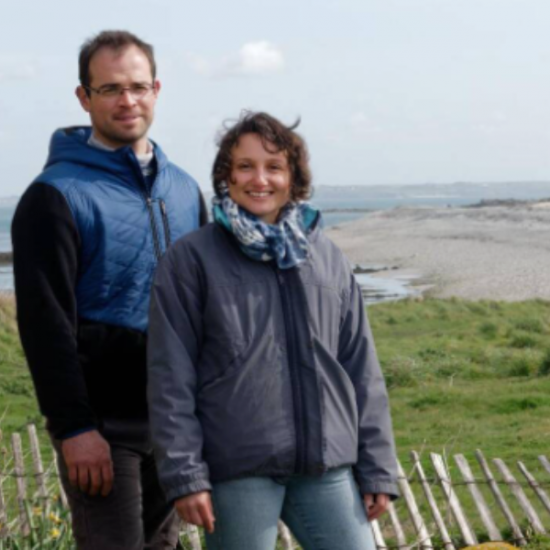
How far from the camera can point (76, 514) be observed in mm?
3277

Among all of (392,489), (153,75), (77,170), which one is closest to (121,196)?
(77,170)

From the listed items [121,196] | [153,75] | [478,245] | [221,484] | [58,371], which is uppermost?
[153,75]

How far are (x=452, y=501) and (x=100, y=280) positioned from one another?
2891 millimetres

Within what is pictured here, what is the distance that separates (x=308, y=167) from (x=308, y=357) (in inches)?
20.3

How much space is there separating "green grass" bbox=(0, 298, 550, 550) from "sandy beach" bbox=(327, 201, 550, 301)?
11285 mm

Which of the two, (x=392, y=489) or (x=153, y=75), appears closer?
(x=392, y=489)

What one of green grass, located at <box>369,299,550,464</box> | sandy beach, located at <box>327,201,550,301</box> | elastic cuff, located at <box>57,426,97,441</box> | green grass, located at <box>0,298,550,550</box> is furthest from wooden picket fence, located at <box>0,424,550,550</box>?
sandy beach, located at <box>327,201,550,301</box>

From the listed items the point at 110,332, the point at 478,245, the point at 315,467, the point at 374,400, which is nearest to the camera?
the point at 315,467

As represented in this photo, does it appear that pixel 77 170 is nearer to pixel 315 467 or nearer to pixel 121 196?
pixel 121 196

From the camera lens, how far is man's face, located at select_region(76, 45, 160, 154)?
10.7 ft

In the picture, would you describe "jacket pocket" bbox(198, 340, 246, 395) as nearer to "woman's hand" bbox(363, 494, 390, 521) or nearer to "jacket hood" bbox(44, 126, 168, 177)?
"woman's hand" bbox(363, 494, 390, 521)

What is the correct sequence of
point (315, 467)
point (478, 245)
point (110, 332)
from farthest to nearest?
point (478, 245) < point (110, 332) < point (315, 467)

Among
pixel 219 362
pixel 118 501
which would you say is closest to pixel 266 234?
pixel 219 362

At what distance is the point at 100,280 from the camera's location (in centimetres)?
323
